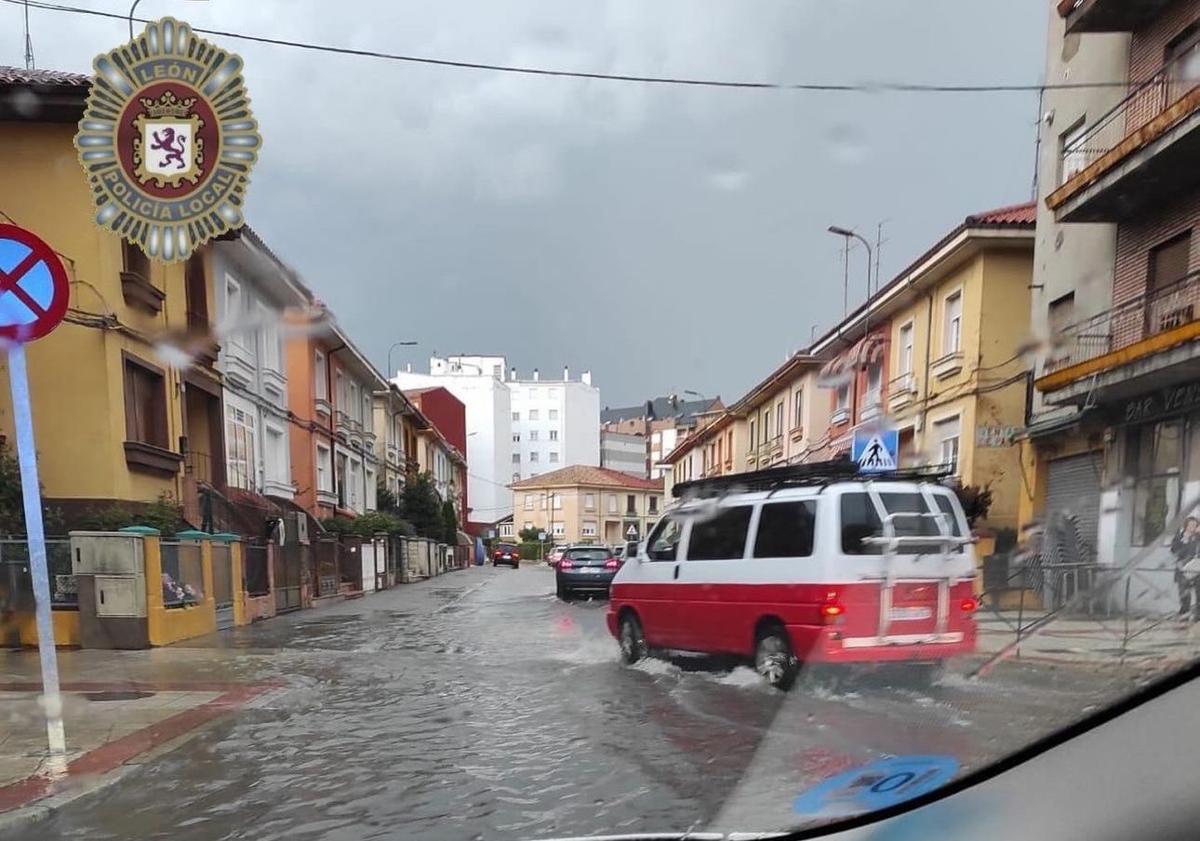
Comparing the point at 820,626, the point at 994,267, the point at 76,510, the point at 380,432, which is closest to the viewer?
the point at 994,267

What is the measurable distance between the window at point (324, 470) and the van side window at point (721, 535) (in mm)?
2943

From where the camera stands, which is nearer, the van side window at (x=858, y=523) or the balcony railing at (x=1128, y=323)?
the balcony railing at (x=1128, y=323)

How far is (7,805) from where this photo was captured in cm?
404

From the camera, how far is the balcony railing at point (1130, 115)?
5.67 feet

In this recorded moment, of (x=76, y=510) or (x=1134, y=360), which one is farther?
(x=76, y=510)

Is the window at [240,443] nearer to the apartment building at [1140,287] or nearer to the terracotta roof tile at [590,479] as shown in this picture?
the terracotta roof tile at [590,479]

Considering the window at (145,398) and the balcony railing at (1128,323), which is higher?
the window at (145,398)

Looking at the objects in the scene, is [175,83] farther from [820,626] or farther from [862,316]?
[820,626]

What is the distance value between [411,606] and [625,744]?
12326 mm

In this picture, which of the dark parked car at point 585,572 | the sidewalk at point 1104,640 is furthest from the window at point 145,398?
the dark parked car at point 585,572

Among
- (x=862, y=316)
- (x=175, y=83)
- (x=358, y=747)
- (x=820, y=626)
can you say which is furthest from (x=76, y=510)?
(x=862, y=316)

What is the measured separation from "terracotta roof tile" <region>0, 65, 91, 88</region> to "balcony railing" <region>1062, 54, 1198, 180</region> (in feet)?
12.4

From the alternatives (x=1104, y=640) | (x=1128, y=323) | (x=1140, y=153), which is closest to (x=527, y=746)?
(x=1104, y=640)

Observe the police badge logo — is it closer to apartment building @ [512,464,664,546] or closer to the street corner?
apartment building @ [512,464,664,546]
